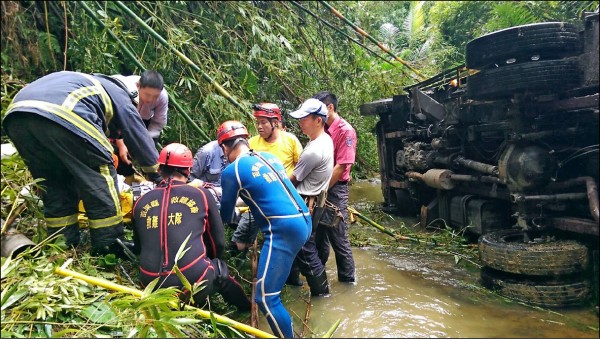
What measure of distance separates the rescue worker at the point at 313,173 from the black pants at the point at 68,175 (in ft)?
4.92

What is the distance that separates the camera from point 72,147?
3139 mm

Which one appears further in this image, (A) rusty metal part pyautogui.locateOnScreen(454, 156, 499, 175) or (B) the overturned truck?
(A) rusty metal part pyautogui.locateOnScreen(454, 156, 499, 175)

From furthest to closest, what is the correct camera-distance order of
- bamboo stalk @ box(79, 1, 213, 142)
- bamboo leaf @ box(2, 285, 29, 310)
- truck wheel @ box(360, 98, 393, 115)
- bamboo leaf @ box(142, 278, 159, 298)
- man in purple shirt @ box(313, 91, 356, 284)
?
truck wheel @ box(360, 98, 393, 115)
bamboo stalk @ box(79, 1, 213, 142)
man in purple shirt @ box(313, 91, 356, 284)
bamboo leaf @ box(142, 278, 159, 298)
bamboo leaf @ box(2, 285, 29, 310)

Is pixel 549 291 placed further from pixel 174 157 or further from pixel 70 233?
pixel 70 233

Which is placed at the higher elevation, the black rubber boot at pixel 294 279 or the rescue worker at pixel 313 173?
the rescue worker at pixel 313 173

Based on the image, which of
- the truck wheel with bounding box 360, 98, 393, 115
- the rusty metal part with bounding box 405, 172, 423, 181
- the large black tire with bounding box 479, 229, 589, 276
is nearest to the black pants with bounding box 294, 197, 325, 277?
the large black tire with bounding box 479, 229, 589, 276

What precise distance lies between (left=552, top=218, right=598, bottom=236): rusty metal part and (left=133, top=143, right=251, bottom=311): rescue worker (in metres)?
2.62

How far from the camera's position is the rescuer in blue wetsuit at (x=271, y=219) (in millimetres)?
3068

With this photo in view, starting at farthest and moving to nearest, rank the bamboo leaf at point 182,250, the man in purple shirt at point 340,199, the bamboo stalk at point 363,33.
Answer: the bamboo stalk at point 363,33 < the man in purple shirt at point 340,199 < the bamboo leaf at point 182,250

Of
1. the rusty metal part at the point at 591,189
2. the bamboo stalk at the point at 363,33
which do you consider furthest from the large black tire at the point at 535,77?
the bamboo stalk at the point at 363,33

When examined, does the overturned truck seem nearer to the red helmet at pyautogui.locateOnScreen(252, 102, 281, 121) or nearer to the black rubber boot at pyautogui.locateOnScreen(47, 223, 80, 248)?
the red helmet at pyautogui.locateOnScreen(252, 102, 281, 121)

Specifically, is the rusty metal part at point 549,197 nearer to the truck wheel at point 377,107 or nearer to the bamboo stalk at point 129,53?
the bamboo stalk at point 129,53

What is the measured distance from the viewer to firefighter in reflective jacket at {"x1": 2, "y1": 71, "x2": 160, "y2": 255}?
121 inches

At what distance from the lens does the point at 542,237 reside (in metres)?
3.72
